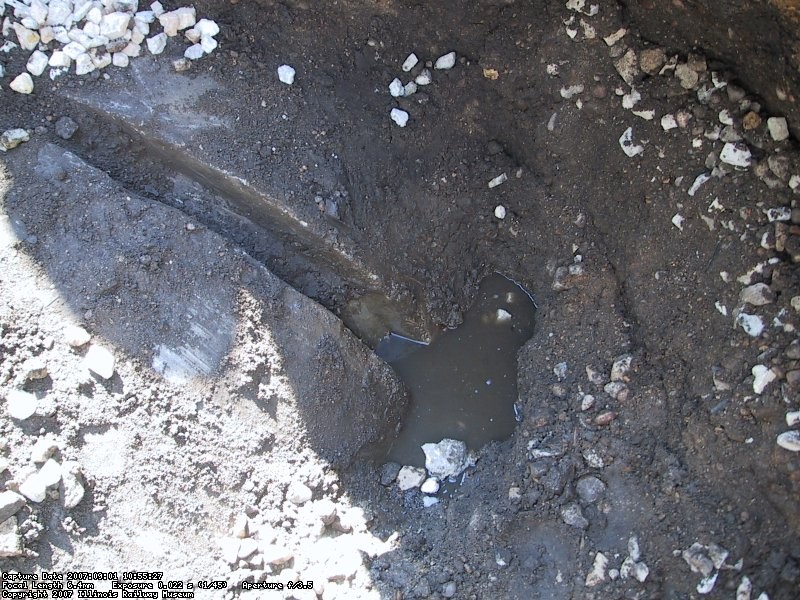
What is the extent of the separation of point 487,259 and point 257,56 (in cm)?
152

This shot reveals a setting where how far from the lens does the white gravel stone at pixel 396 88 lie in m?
3.66

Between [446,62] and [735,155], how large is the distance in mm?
1433

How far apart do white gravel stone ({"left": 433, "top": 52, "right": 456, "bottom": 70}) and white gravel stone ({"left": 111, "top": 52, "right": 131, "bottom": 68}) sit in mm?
1457

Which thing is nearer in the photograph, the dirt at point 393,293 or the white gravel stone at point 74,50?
the dirt at point 393,293

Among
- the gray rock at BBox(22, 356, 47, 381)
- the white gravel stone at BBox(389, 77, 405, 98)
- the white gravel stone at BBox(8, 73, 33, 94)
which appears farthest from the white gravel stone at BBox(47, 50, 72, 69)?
the white gravel stone at BBox(389, 77, 405, 98)

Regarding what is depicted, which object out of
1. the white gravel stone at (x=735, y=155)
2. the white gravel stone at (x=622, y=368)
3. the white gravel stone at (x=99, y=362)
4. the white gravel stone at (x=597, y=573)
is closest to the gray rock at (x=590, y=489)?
the white gravel stone at (x=597, y=573)

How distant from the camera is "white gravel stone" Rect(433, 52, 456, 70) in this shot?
3602 mm

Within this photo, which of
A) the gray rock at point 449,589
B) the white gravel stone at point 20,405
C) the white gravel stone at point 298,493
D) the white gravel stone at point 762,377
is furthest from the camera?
the white gravel stone at point 298,493

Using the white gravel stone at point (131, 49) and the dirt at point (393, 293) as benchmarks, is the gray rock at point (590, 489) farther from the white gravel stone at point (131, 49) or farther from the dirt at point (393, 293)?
the white gravel stone at point (131, 49)

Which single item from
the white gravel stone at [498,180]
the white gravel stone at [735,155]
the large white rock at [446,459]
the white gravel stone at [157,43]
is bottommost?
the large white rock at [446,459]

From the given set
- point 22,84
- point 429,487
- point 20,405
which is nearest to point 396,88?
point 22,84

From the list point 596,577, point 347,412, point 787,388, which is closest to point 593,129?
point 787,388

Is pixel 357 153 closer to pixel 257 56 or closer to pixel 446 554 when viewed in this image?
pixel 257 56

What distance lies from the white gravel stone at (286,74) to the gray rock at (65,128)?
3.16 ft
